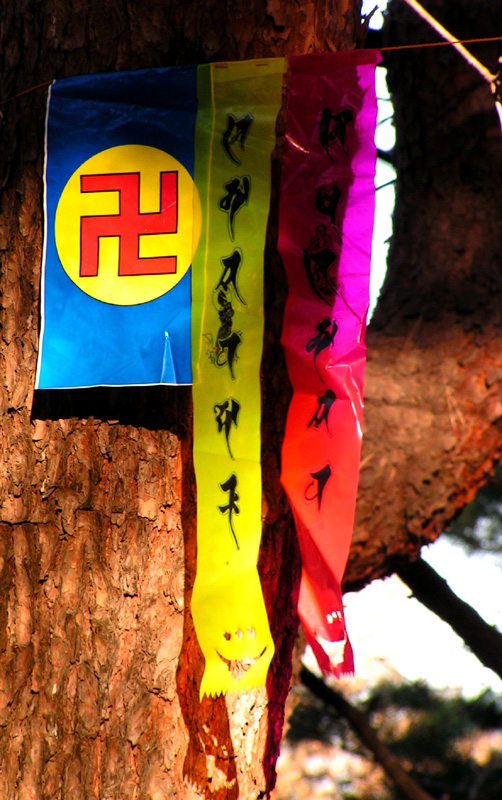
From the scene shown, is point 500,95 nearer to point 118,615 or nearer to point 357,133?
point 357,133

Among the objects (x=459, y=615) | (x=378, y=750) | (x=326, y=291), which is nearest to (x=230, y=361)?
(x=326, y=291)

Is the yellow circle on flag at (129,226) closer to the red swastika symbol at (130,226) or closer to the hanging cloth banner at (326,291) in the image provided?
the red swastika symbol at (130,226)

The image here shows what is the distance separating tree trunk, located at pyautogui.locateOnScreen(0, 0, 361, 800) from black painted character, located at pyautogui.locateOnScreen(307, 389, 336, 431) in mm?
63

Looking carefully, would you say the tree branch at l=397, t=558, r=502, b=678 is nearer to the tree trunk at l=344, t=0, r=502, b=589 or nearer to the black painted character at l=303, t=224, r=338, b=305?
the tree trunk at l=344, t=0, r=502, b=589

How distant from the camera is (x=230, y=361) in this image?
785 millimetres

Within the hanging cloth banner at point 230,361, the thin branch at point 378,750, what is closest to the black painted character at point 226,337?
the hanging cloth banner at point 230,361

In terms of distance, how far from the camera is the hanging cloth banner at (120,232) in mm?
794

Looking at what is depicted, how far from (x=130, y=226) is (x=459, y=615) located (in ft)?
4.82

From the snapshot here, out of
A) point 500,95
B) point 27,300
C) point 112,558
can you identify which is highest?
point 500,95

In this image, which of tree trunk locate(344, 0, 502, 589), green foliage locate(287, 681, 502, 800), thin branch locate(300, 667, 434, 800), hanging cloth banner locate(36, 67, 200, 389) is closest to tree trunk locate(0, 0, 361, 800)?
hanging cloth banner locate(36, 67, 200, 389)

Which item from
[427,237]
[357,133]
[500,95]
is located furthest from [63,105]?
[427,237]

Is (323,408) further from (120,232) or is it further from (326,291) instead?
(120,232)

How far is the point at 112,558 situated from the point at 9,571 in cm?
12

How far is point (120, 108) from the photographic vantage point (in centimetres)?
83
